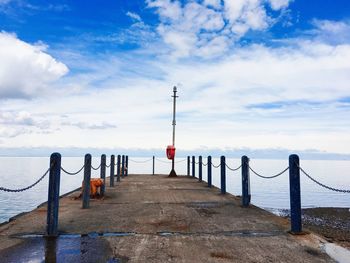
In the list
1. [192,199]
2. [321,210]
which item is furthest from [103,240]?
[321,210]

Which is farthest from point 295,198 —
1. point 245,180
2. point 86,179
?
point 86,179

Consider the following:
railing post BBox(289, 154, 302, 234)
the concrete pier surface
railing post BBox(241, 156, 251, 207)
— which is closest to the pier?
the concrete pier surface

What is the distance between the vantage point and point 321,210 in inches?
801

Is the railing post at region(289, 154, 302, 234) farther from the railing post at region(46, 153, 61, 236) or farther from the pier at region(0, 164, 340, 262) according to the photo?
the railing post at region(46, 153, 61, 236)

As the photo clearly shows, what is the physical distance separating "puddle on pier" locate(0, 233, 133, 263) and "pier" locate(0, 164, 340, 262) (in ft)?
0.04

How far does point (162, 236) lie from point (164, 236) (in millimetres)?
33

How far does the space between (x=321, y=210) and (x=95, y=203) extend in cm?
1559

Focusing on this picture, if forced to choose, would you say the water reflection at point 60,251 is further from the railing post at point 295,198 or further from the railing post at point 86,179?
the railing post at point 295,198

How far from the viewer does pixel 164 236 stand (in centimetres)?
572

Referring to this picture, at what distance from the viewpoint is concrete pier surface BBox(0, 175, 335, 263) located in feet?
15.2

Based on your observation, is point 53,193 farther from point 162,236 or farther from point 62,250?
point 162,236

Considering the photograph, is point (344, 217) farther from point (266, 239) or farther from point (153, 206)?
point (266, 239)

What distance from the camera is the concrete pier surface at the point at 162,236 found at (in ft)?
15.2

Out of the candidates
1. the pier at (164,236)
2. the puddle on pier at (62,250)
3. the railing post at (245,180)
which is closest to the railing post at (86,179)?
the pier at (164,236)
